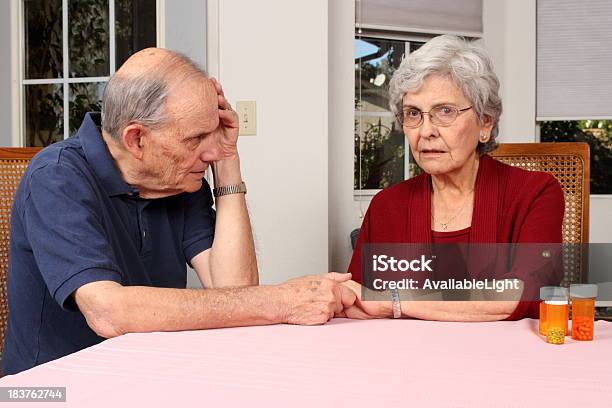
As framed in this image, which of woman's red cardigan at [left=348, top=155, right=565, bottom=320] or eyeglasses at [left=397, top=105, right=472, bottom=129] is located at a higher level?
eyeglasses at [left=397, top=105, right=472, bottom=129]

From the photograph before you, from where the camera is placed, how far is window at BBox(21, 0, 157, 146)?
2855mm

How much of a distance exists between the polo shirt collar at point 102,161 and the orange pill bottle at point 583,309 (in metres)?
0.91

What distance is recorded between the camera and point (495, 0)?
2.96 meters

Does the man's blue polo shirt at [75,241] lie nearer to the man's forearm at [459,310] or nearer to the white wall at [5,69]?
the man's forearm at [459,310]

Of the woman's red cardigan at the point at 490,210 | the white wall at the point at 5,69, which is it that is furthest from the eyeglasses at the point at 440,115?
the white wall at the point at 5,69

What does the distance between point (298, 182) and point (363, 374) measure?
1747 millimetres

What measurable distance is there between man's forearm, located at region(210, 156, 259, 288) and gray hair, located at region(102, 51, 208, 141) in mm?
336

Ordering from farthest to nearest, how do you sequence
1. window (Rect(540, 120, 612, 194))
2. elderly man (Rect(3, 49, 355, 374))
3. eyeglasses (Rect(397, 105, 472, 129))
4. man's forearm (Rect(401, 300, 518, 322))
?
window (Rect(540, 120, 612, 194))
eyeglasses (Rect(397, 105, 472, 129))
man's forearm (Rect(401, 300, 518, 322))
elderly man (Rect(3, 49, 355, 374))

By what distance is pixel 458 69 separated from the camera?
5.69 feet

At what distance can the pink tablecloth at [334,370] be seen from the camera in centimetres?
79

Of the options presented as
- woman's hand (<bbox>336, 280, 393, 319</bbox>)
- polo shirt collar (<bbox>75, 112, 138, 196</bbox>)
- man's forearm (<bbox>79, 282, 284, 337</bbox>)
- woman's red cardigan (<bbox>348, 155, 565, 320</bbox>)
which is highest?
polo shirt collar (<bbox>75, 112, 138, 196</bbox>)

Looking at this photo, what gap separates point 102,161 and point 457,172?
35.8 inches

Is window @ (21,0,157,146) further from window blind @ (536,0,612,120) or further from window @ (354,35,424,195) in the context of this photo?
window blind @ (536,0,612,120)

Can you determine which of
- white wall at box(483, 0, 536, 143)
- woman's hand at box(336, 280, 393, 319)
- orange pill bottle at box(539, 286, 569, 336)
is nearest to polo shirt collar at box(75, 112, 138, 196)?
woman's hand at box(336, 280, 393, 319)
